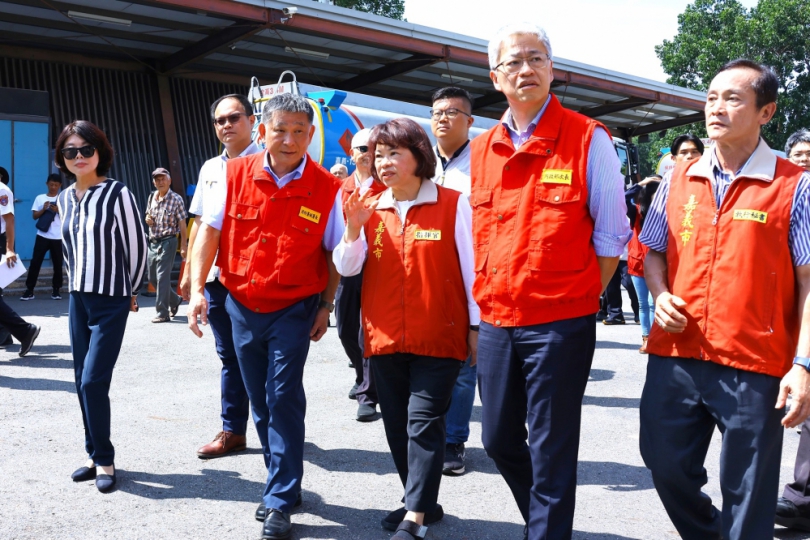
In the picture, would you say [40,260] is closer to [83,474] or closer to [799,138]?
[83,474]

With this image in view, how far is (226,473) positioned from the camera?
4.41 meters

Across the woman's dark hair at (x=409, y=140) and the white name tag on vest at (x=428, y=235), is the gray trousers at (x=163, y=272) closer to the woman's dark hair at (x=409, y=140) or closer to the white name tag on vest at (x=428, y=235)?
the woman's dark hair at (x=409, y=140)

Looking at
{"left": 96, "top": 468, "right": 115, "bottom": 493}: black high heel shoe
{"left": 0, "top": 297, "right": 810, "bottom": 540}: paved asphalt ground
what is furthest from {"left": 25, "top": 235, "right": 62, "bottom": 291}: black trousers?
{"left": 96, "top": 468, "right": 115, "bottom": 493}: black high heel shoe

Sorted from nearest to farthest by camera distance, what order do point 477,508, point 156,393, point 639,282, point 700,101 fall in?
1. point 477,508
2. point 156,393
3. point 639,282
4. point 700,101

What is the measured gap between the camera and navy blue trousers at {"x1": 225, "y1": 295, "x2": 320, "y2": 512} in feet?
11.8

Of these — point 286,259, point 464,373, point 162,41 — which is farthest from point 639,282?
point 162,41

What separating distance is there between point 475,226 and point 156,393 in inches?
157

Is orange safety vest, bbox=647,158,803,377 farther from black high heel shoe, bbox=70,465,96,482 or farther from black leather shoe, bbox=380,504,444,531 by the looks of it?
black high heel shoe, bbox=70,465,96,482

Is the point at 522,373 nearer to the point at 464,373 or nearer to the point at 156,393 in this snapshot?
the point at 464,373

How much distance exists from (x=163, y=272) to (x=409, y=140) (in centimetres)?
759

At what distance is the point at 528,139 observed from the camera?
3008 millimetres

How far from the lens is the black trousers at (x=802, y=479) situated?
3.59m

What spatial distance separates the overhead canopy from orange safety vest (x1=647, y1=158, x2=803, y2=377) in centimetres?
1128

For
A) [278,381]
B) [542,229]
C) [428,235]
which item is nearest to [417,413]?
[278,381]
